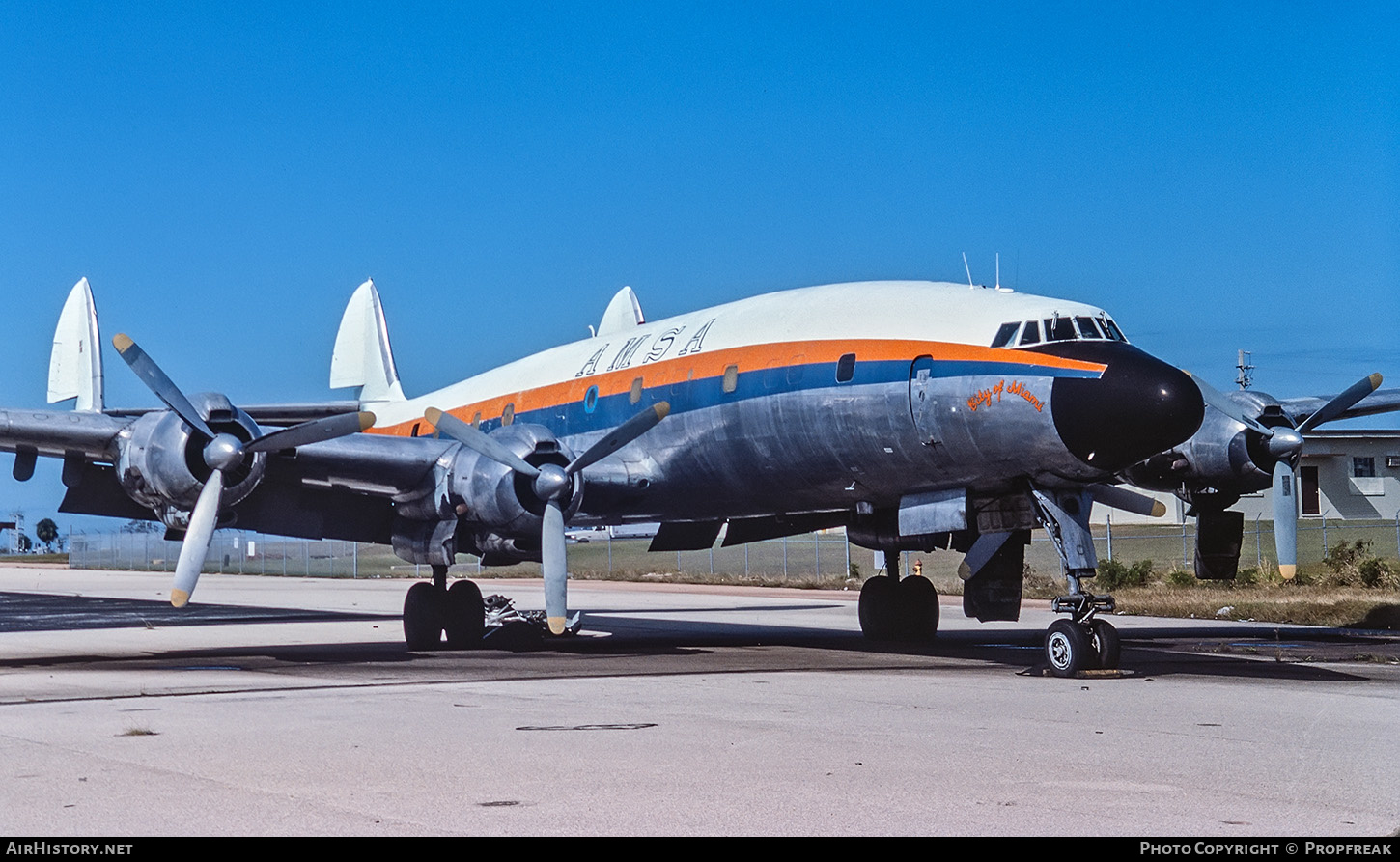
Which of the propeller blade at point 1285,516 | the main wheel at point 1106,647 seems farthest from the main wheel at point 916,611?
the main wheel at point 1106,647

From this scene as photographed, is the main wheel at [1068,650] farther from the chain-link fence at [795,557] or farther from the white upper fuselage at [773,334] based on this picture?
the chain-link fence at [795,557]

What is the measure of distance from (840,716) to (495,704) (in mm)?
3111

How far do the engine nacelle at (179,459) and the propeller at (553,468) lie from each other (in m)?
2.22

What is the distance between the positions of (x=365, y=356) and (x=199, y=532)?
1240 centimetres

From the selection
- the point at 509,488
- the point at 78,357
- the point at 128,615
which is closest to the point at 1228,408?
the point at 509,488

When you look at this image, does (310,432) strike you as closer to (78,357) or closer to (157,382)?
(157,382)

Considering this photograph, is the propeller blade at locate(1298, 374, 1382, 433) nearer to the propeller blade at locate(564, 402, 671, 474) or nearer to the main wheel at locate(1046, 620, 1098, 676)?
the main wheel at locate(1046, 620, 1098, 676)

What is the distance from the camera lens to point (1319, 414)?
18.5 metres

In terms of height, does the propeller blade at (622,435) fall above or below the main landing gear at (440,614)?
above

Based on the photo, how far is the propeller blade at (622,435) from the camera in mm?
16984

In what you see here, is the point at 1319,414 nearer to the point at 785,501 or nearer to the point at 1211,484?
the point at 1211,484

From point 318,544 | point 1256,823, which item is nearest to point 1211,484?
point 1256,823

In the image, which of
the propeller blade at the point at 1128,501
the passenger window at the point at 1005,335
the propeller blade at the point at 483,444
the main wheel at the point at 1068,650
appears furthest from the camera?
the propeller blade at the point at 1128,501
